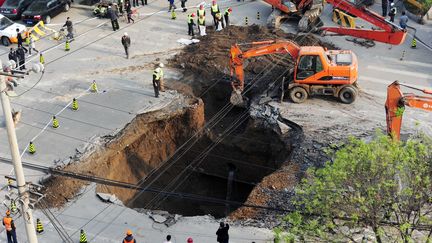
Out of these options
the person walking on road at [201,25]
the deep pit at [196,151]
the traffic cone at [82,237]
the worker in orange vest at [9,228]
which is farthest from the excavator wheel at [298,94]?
the worker in orange vest at [9,228]

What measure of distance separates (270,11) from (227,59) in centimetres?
773

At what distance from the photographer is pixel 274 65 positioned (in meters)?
30.4

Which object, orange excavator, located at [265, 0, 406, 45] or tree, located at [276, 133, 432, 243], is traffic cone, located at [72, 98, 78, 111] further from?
tree, located at [276, 133, 432, 243]

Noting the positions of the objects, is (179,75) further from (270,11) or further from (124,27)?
(270,11)

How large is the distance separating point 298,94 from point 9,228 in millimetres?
13280

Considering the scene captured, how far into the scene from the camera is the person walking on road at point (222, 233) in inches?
743

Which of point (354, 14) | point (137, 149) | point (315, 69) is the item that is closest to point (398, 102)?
point (315, 69)

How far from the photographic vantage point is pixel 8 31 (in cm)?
3347

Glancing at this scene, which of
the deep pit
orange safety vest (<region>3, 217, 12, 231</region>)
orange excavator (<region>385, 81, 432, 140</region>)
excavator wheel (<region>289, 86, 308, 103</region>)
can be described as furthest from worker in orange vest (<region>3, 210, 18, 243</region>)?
excavator wheel (<region>289, 86, 308, 103</region>)

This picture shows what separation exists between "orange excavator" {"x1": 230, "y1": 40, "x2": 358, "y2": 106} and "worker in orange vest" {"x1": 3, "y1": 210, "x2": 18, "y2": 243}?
39.7 ft

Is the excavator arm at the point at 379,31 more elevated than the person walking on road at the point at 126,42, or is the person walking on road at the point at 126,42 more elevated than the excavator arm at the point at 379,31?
the excavator arm at the point at 379,31

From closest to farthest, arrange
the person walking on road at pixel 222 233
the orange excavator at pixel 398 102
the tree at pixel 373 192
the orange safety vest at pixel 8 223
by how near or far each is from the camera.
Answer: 1. the tree at pixel 373 192
2. the orange safety vest at pixel 8 223
3. the person walking on road at pixel 222 233
4. the orange excavator at pixel 398 102

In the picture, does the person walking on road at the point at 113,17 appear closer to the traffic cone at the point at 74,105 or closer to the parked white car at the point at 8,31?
the parked white car at the point at 8,31

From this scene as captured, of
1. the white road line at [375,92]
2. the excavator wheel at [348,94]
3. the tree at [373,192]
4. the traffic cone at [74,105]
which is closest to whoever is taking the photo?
the tree at [373,192]
